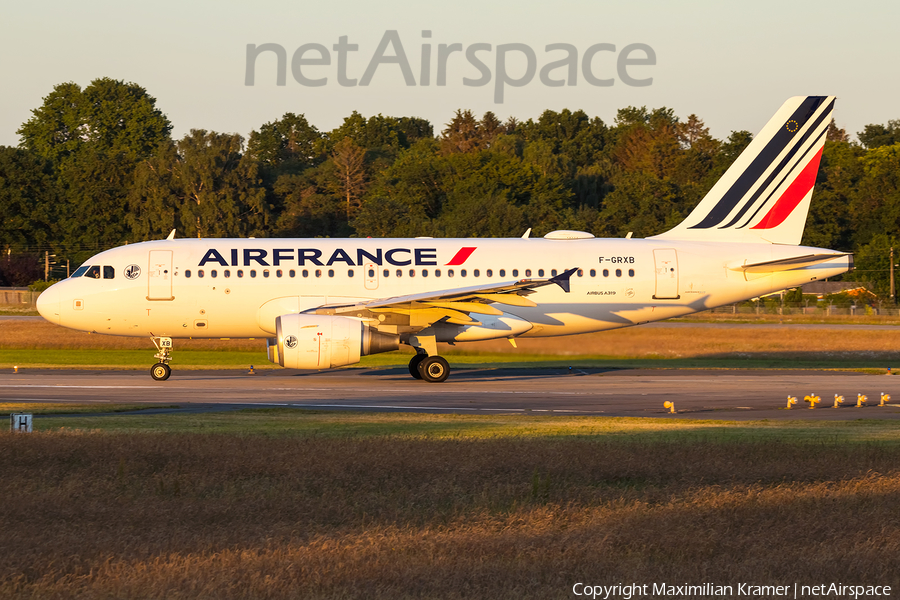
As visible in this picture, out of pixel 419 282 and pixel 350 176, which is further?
pixel 350 176

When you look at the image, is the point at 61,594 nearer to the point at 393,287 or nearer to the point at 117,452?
the point at 117,452

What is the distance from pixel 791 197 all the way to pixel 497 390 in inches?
473

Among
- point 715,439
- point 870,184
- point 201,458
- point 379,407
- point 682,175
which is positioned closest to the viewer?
point 201,458

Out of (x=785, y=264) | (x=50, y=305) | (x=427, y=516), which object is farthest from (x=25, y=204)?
(x=427, y=516)

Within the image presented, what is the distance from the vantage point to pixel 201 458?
12.3m

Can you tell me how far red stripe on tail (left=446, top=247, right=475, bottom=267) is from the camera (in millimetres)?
29219

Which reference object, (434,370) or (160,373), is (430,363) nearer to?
(434,370)

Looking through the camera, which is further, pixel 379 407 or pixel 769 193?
pixel 769 193

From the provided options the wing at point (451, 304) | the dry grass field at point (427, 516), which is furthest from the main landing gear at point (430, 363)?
the dry grass field at point (427, 516)

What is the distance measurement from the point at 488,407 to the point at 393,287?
26.2 feet

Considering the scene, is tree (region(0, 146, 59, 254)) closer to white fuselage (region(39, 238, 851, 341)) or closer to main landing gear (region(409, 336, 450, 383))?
white fuselage (region(39, 238, 851, 341))

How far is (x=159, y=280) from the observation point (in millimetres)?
28656

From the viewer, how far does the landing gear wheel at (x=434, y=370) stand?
27.7 m

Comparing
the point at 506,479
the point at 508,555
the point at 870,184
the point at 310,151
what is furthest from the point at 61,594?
the point at 310,151
